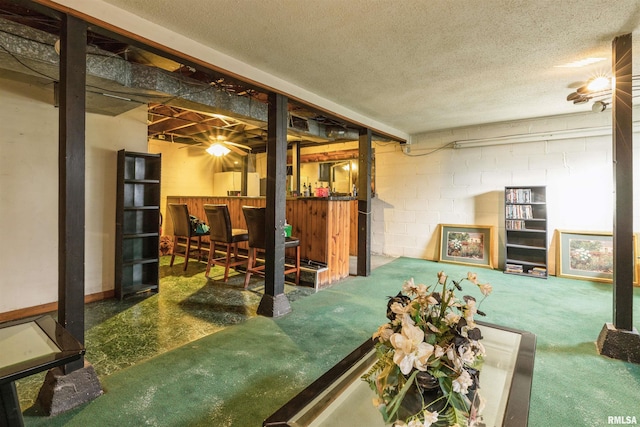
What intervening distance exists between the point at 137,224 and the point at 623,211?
459 cm

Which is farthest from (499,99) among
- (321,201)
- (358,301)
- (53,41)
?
(53,41)

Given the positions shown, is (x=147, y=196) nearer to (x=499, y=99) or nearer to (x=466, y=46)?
(x=466, y=46)

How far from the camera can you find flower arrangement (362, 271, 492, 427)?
34.5 inches

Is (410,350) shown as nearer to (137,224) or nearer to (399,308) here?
(399,308)

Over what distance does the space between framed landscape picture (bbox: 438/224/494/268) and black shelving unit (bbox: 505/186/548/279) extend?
35 cm

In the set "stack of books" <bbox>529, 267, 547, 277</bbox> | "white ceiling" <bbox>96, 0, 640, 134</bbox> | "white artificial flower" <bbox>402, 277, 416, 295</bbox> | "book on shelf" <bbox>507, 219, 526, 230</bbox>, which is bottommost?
"stack of books" <bbox>529, 267, 547, 277</bbox>

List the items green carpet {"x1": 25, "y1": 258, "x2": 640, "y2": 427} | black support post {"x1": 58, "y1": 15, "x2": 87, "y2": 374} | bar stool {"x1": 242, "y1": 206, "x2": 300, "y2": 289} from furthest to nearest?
bar stool {"x1": 242, "y1": 206, "x2": 300, "y2": 289}, black support post {"x1": 58, "y1": 15, "x2": 87, "y2": 374}, green carpet {"x1": 25, "y1": 258, "x2": 640, "y2": 427}

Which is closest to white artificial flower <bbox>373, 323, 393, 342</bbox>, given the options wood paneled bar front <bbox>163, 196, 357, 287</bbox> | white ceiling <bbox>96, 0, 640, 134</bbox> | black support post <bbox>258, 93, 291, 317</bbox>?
white ceiling <bbox>96, 0, 640, 134</bbox>

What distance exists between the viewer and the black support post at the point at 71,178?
1.65m

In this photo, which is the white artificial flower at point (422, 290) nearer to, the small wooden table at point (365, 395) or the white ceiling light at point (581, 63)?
the small wooden table at point (365, 395)

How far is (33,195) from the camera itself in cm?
282

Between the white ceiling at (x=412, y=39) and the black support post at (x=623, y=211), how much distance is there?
306 mm

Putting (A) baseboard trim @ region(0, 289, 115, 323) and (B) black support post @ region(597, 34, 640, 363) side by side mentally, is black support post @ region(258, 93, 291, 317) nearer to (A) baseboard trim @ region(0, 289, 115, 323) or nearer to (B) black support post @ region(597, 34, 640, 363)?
(A) baseboard trim @ region(0, 289, 115, 323)

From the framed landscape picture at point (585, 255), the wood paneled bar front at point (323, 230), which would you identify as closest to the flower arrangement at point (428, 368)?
the wood paneled bar front at point (323, 230)
